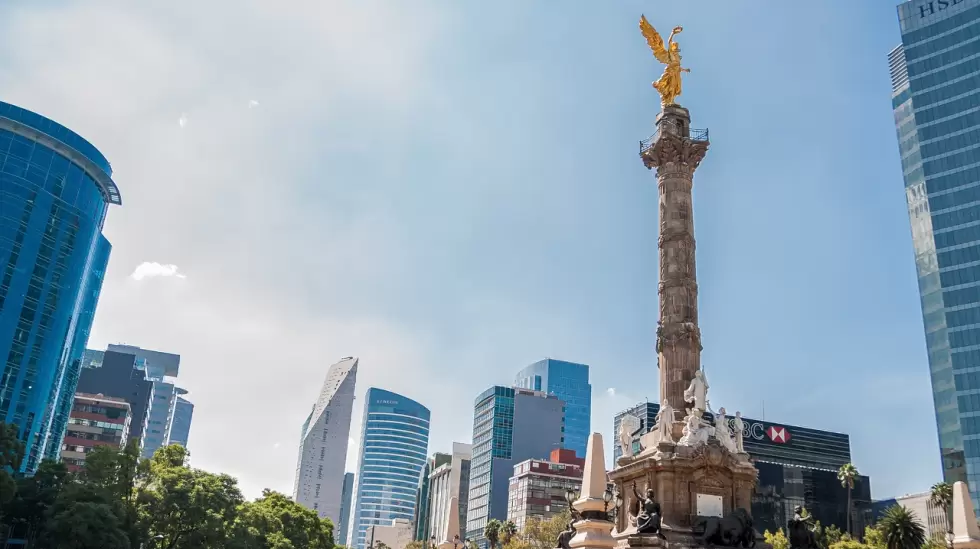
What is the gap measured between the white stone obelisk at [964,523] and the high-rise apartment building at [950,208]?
68.1 metres

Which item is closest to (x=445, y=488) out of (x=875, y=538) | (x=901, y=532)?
(x=875, y=538)

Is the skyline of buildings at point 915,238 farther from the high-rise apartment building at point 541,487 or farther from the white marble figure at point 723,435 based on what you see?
the white marble figure at point 723,435

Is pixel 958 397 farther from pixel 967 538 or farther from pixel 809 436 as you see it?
pixel 967 538

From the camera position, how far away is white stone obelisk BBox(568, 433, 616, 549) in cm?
2053

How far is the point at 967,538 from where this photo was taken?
26438 millimetres

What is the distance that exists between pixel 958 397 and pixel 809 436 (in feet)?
142

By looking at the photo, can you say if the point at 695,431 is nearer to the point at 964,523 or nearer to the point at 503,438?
the point at 964,523

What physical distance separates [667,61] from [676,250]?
33.6 feet

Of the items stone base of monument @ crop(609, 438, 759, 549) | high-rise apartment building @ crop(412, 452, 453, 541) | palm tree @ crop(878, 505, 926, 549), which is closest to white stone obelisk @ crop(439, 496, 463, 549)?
stone base of monument @ crop(609, 438, 759, 549)

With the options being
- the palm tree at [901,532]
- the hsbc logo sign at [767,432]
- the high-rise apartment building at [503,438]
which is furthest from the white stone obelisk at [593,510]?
the high-rise apartment building at [503,438]

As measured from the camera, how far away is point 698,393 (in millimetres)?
30734

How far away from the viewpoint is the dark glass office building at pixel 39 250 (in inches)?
3140

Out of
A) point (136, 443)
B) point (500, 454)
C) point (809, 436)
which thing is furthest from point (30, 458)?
point (809, 436)

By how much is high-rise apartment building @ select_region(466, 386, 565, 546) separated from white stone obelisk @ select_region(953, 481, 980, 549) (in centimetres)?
11200
